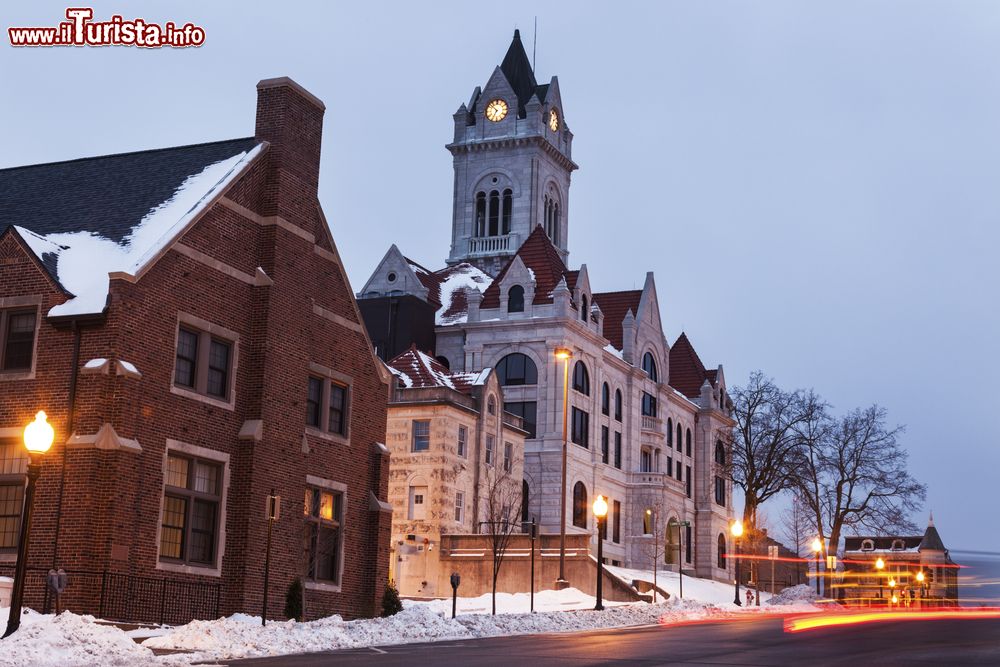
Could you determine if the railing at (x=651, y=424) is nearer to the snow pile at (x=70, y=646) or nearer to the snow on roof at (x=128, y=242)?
the snow on roof at (x=128, y=242)

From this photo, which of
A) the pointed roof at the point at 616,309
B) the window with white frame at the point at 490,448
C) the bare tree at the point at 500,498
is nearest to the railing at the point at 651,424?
the pointed roof at the point at 616,309

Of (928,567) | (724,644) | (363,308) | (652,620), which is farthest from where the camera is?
(928,567)

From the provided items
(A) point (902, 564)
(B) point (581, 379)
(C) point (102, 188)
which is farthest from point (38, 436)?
(A) point (902, 564)

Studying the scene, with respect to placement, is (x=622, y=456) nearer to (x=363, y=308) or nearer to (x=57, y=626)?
(x=363, y=308)

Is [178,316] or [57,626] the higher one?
[178,316]

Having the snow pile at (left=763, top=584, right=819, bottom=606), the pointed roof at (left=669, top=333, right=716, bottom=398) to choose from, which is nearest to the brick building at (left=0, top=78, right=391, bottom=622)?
the snow pile at (left=763, top=584, right=819, bottom=606)

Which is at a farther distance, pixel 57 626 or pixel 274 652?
pixel 274 652

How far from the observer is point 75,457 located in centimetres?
2864

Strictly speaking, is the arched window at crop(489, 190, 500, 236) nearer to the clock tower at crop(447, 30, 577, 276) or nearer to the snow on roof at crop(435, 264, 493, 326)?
the clock tower at crop(447, 30, 577, 276)

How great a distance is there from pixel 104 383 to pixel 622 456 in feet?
186

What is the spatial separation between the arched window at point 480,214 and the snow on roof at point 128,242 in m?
64.5

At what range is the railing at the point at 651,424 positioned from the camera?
282 ft

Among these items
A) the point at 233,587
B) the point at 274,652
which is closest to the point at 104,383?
the point at 233,587

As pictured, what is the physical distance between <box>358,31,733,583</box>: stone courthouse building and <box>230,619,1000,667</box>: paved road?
32.8 m
